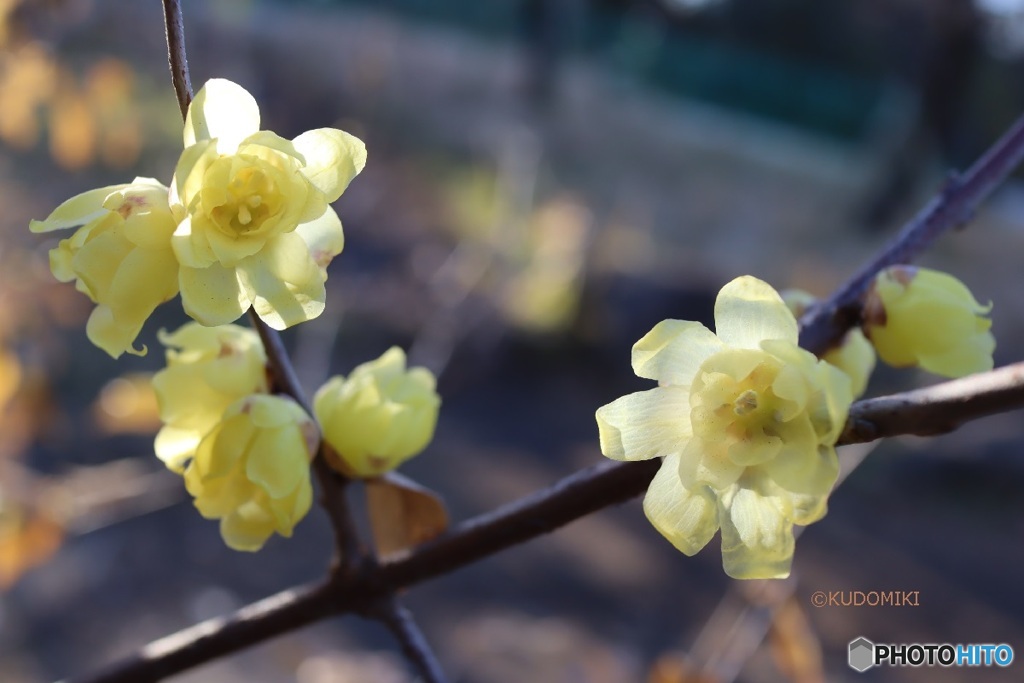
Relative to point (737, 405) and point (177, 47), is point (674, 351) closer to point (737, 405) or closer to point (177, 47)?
point (737, 405)

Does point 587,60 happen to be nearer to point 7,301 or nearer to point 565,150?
point 565,150

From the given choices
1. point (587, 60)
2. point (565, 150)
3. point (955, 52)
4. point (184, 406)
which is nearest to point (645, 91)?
point (587, 60)

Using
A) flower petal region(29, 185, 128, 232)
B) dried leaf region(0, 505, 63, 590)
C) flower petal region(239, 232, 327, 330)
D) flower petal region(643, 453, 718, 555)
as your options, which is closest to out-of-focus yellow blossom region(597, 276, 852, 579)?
flower petal region(643, 453, 718, 555)

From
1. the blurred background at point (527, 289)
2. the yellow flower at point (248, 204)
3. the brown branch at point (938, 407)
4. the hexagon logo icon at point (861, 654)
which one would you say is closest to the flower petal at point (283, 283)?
the yellow flower at point (248, 204)

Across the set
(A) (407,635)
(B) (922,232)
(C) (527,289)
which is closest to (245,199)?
(A) (407,635)

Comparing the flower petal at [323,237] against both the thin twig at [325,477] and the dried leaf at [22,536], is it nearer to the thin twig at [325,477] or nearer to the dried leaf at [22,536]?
the thin twig at [325,477]

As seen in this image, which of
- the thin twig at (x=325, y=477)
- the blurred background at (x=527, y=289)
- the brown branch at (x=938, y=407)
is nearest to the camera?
the brown branch at (x=938, y=407)
